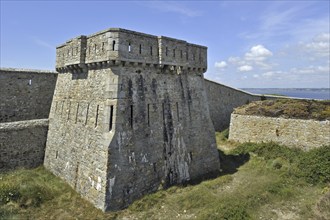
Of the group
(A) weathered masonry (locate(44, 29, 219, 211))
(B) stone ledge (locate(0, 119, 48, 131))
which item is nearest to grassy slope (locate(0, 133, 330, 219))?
(A) weathered masonry (locate(44, 29, 219, 211))

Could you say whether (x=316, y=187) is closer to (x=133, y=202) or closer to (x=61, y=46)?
(x=133, y=202)

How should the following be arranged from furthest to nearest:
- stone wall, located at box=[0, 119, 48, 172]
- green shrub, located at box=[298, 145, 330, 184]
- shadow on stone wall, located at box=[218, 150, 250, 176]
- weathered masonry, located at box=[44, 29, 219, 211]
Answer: shadow on stone wall, located at box=[218, 150, 250, 176]
stone wall, located at box=[0, 119, 48, 172]
green shrub, located at box=[298, 145, 330, 184]
weathered masonry, located at box=[44, 29, 219, 211]

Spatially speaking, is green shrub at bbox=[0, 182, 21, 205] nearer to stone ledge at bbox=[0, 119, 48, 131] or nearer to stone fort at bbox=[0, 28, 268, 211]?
stone fort at bbox=[0, 28, 268, 211]

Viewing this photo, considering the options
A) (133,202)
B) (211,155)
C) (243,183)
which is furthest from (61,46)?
(243,183)

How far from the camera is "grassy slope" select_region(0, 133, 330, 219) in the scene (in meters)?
10.1

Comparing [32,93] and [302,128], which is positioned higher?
[32,93]

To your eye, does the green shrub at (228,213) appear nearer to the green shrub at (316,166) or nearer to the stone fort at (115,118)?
the stone fort at (115,118)

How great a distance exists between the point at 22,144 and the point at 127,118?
7458 mm

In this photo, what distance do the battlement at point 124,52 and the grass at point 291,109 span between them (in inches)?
329

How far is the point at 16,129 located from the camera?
45.6 feet

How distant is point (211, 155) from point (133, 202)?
6569 mm

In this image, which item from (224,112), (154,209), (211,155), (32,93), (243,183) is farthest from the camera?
(224,112)

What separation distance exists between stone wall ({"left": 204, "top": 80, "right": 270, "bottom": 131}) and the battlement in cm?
948

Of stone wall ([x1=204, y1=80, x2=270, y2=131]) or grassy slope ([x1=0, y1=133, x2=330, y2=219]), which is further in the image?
stone wall ([x1=204, y1=80, x2=270, y2=131])
